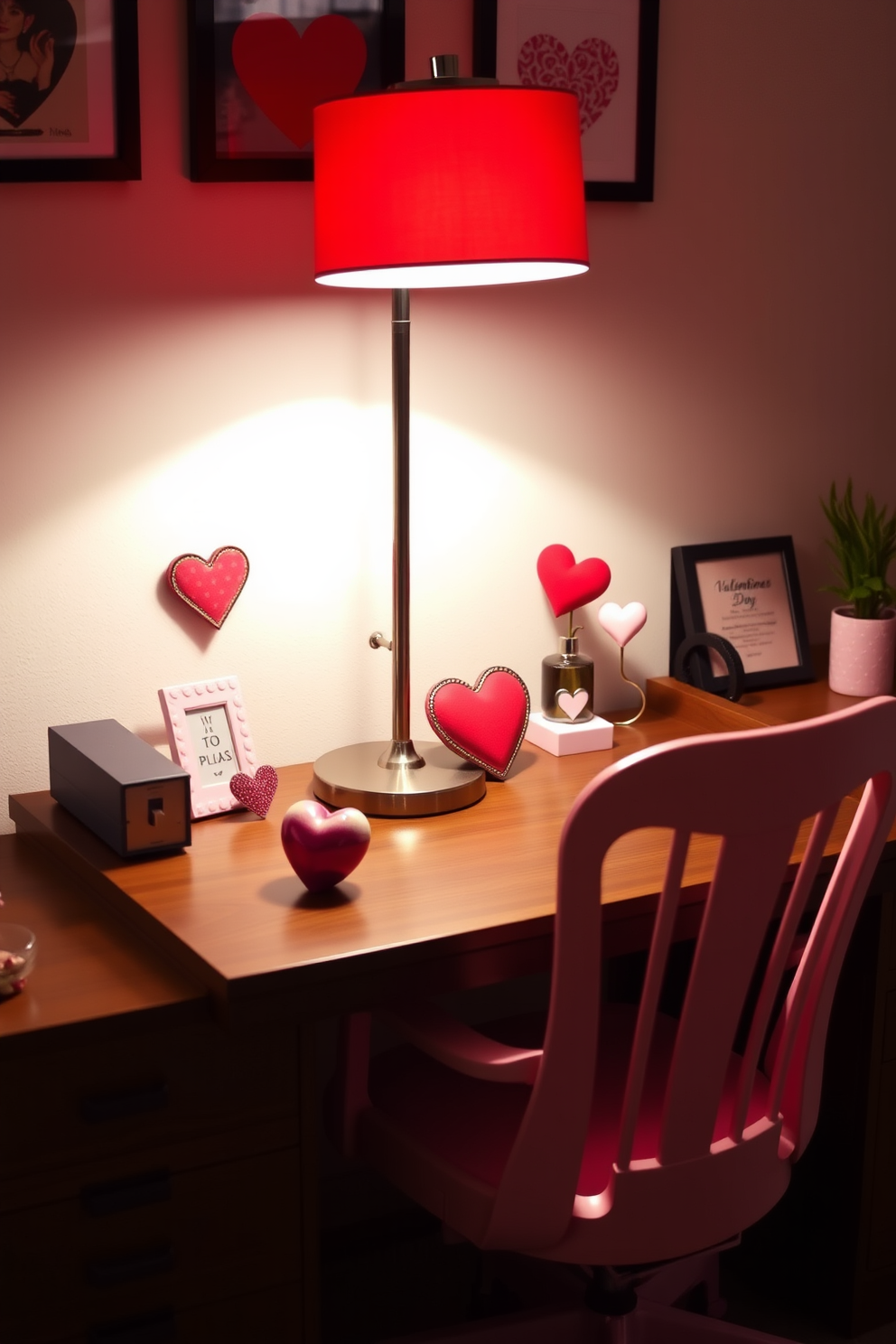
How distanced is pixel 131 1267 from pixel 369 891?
43 centimetres

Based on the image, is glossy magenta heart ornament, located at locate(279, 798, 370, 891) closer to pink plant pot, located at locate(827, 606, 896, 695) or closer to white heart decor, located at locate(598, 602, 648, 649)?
white heart decor, located at locate(598, 602, 648, 649)

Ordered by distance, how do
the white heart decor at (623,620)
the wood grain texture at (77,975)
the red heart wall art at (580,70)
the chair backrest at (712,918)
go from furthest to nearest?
1. the white heart decor at (623,620)
2. the red heart wall art at (580,70)
3. the wood grain texture at (77,975)
4. the chair backrest at (712,918)

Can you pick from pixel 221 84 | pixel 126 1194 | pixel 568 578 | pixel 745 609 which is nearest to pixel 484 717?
pixel 568 578

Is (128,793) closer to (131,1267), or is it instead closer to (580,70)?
(131,1267)

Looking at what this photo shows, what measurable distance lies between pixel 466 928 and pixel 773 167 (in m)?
1.37

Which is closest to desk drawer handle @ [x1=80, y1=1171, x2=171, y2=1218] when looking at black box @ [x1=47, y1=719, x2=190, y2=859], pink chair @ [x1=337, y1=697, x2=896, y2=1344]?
pink chair @ [x1=337, y1=697, x2=896, y2=1344]

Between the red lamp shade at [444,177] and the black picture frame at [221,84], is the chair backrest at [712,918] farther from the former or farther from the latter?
the black picture frame at [221,84]

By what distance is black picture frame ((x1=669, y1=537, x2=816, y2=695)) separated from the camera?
217cm

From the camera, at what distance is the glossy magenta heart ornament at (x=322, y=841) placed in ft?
4.68

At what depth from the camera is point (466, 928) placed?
4.52 ft

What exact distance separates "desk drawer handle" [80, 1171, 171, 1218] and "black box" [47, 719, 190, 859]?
0.36m

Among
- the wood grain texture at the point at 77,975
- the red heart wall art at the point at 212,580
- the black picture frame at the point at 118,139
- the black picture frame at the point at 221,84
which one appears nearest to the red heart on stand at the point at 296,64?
the black picture frame at the point at 221,84

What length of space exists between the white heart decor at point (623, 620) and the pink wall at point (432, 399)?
0.26ft

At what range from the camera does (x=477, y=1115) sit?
1521mm
